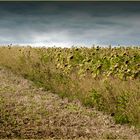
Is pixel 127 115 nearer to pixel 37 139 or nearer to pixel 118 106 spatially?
pixel 118 106

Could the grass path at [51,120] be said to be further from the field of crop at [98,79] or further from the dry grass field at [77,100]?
the field of crop at [98,79]

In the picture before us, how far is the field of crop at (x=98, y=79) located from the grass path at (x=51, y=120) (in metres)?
0.37

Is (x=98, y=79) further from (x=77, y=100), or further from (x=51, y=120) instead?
(x=51, y=120)

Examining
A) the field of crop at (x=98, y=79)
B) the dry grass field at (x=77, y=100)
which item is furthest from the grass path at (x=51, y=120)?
the field of crop at (x=98, y=79)

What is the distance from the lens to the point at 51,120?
11.6 meters

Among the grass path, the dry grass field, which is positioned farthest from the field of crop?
the grass path

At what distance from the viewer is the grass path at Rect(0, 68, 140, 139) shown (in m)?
10.6

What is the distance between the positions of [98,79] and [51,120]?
14.2 feet

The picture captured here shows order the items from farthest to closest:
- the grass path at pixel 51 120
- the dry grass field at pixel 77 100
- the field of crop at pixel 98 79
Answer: the field of crop at pixel 98 79 < the dry grass field at pixel 77 100 < the grass path at pixel 51 120

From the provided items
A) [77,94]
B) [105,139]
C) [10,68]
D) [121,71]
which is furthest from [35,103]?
[10,68]

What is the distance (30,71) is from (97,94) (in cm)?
819

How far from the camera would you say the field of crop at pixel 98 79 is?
12.4 m

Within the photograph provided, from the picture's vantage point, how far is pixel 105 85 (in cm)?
1402

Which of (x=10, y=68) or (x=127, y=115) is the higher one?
(x=10, y=68)
